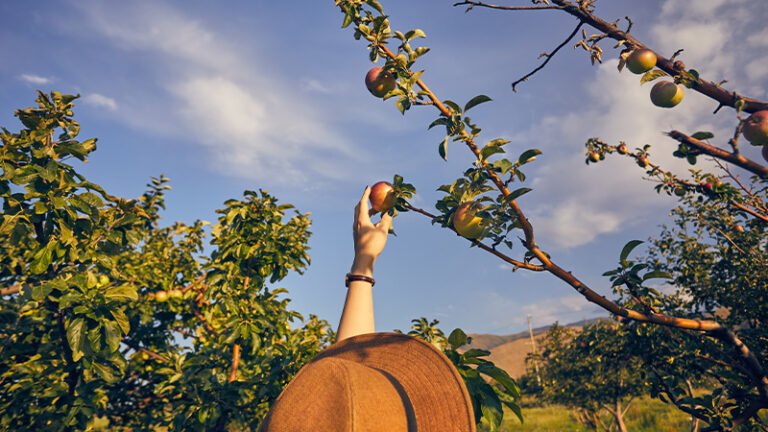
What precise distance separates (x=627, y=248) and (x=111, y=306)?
333 centimetres

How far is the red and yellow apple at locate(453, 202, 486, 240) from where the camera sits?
2.11 metres

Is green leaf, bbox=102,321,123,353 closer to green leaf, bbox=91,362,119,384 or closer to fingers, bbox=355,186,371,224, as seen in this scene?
green leaf, bbox=91,362,119,384

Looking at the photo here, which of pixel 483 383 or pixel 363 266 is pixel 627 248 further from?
pixel 363 266

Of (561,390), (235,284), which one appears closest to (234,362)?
(235,284)

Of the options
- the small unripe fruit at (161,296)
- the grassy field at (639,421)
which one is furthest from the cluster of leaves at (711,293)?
the grassy field at (639,421)

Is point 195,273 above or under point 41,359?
above

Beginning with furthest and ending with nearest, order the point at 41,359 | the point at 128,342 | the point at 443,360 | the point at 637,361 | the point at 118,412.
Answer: the point at 637,361 → the point at 128,342 → the point at 118,412 → the point at 41,359 → the point at 443,360

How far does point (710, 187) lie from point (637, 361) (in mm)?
7306

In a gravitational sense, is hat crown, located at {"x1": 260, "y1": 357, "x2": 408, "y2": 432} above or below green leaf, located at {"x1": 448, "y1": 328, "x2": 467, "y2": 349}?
below

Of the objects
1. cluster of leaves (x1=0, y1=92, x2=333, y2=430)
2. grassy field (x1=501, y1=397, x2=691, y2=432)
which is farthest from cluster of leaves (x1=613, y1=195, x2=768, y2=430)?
grassy field (x1=501, y1=397, x2=691, y2=432)

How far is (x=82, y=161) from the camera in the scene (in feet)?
11.2

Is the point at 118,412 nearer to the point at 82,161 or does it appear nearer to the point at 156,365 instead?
the point at 156,365

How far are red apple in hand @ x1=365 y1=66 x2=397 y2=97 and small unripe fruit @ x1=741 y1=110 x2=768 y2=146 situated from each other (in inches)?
64.7

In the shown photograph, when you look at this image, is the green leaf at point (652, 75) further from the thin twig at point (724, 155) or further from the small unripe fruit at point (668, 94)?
the thin twig at point (724, 155)
